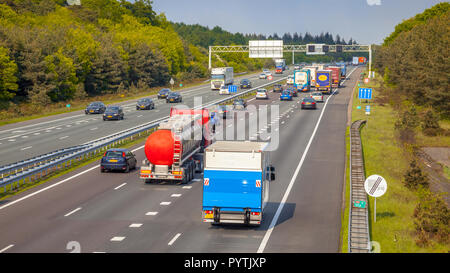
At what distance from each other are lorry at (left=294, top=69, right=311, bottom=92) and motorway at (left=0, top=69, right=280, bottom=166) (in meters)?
34.7

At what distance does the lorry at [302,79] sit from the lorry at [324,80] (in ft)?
14.6

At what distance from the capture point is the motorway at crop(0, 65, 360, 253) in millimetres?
21812

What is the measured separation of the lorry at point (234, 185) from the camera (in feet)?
74.6

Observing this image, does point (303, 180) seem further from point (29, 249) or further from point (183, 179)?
point (29, 249)

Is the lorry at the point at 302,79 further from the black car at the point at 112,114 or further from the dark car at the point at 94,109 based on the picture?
the black car at the point at 112,114

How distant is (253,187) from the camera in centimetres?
2280

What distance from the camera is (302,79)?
106750 mm

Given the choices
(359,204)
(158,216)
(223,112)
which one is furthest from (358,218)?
(223,112)

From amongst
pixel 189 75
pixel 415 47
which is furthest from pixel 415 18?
pixel 415 47

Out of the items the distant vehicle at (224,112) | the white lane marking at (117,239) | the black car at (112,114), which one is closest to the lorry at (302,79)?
the distant vehicle at (224,112)

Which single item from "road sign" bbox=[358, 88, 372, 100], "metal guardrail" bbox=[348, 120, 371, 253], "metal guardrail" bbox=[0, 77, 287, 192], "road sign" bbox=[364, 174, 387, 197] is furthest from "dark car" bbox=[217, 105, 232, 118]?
"road sign" bbox=[364, 174, 387, 197]

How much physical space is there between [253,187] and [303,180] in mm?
12041

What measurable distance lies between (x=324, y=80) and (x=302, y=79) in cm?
566

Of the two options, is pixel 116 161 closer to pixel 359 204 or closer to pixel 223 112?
pixel 359 204
